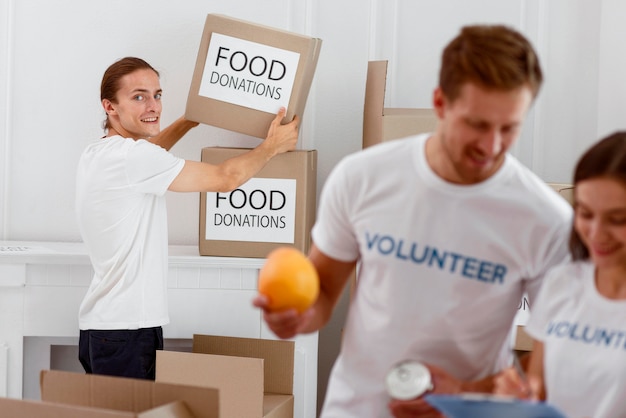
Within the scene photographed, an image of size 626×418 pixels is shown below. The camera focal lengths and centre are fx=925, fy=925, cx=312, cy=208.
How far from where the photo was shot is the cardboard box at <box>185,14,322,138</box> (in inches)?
111

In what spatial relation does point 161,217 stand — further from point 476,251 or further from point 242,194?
point 476,251

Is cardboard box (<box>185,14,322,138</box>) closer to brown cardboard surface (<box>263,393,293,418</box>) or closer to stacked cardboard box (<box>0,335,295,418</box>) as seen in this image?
stacked cardboard box (<box>0,335,295,418</box>)

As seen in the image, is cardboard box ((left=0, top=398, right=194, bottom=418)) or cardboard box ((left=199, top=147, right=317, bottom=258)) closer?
cardboard box ((left=0, top=398, right=194, bottom=418))

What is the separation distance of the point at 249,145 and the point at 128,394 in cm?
159

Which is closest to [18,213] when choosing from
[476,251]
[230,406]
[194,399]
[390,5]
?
[230,406]

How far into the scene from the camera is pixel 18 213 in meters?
3.26

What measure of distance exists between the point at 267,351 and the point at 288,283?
160 centimetres

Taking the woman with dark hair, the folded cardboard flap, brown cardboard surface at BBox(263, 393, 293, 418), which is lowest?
brown cardboard surface at BBox(263, 393, 293, 418)

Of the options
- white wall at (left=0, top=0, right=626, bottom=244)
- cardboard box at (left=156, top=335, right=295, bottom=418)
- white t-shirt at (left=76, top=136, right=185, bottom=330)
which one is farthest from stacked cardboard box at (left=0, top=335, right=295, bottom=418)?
white wall at (left=0, top=0, right=626, bottom=244)

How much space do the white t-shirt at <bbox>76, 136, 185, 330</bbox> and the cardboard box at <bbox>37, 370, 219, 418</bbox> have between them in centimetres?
79

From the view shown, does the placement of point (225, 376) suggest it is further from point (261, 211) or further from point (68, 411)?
point (68, 411)

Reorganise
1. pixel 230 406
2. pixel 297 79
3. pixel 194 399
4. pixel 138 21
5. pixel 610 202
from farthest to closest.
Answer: pixel 138 21 → pixel 297 79 → pixel 230 406 → pixel 194 399 → pixel 610 202

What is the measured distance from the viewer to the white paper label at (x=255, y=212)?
9.68 feet

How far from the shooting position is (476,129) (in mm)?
1365
